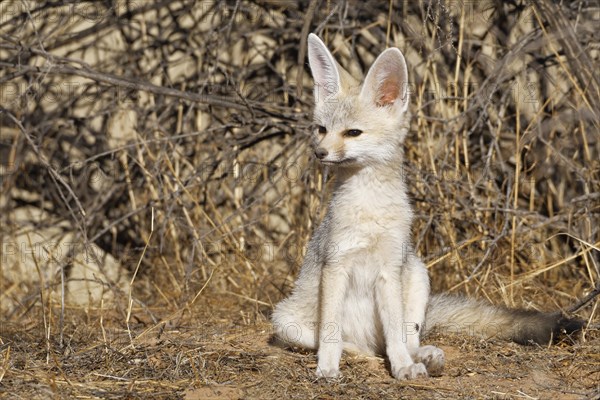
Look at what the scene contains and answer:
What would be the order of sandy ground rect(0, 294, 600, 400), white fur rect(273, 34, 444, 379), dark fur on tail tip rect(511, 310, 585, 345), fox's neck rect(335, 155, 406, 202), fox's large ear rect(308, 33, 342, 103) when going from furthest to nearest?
fox's large ear rect(308, 33, 342, 103) < dark fur on tail tip rect(511, 310, 585, 345) < fox's neck rect(335, 155, 406, 202) < white fur rect(273, 34, 444, 379) < sandy ground rect(0, 294, 600, 400)

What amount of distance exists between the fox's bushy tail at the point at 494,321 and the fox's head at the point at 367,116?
2.84 ft

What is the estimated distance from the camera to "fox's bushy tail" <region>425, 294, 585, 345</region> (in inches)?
145

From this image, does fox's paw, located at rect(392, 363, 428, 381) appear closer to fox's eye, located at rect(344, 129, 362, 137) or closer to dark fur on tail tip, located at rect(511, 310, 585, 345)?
dark fur on tail tip, located at rect(511, 310, 585, 345)

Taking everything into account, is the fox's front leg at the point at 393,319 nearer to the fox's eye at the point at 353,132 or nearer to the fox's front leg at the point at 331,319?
the fox's front leg at the point at 331,319

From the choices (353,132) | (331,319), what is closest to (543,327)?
(331,319)

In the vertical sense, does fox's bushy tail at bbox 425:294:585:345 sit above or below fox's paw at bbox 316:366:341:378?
above

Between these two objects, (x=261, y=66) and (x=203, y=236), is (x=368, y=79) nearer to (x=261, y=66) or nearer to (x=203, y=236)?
(x=203, y=236)

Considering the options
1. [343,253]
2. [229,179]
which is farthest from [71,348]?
[229,179]

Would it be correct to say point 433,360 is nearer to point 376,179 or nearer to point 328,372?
point 328,372

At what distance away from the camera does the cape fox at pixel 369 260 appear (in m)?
3.45

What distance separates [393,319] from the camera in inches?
135

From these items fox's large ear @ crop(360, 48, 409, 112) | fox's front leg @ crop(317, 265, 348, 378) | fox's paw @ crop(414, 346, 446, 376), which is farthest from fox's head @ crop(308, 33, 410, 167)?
fox's paw @ crop(414, 346, 446, 376)

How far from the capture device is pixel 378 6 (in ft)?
18.4

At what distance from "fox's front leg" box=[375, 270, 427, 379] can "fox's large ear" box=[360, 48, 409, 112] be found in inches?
31.2
